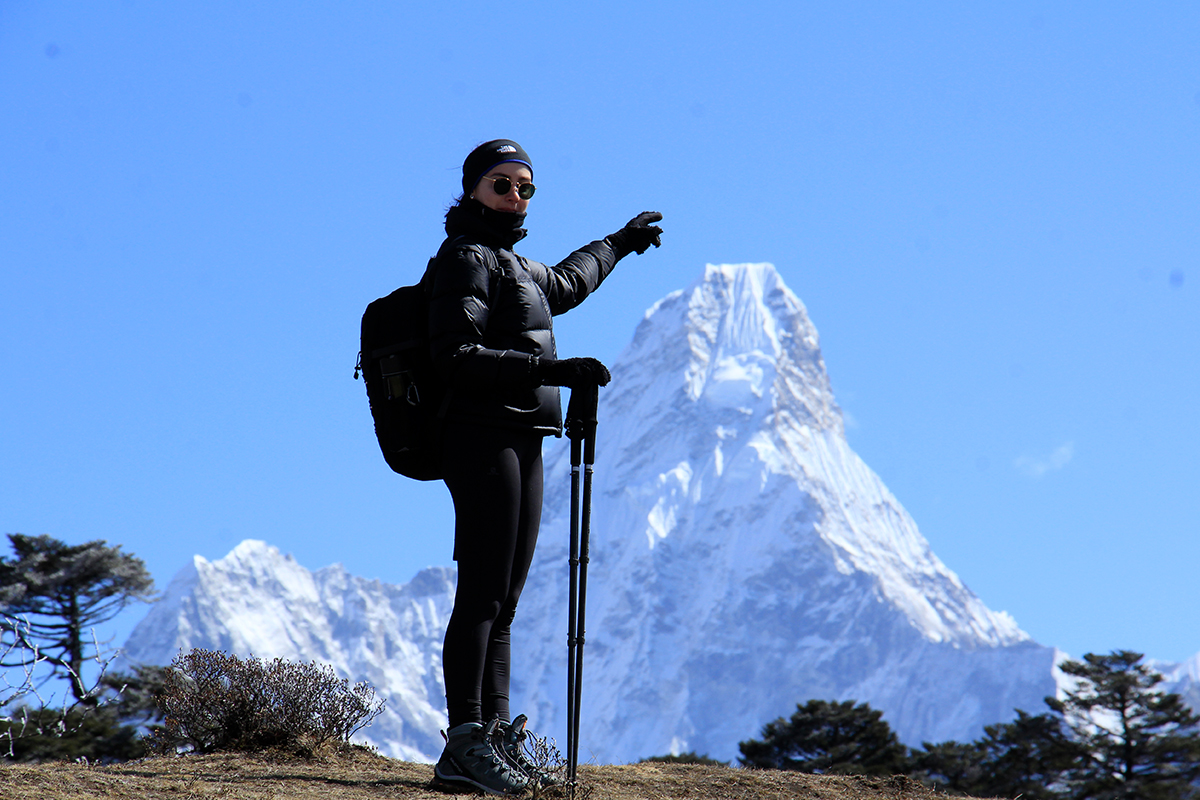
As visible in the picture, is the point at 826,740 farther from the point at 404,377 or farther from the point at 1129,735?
the point at 404,377

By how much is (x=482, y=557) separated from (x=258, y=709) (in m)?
2.64

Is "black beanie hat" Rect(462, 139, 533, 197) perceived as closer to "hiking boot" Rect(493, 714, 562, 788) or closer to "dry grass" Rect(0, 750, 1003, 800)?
"hiking boot" Rect(493, 714, 562, 788)

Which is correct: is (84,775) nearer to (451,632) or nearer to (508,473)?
(451,632)

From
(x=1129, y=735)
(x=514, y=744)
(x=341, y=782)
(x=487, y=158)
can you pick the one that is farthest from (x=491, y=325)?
(x=1129, y=735)

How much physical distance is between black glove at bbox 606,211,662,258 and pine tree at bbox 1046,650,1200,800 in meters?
42.4

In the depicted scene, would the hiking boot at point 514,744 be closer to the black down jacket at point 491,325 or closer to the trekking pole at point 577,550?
the trekking pole at point 577,550

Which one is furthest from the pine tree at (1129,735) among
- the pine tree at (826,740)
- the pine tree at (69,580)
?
the pine tree at (69,580)

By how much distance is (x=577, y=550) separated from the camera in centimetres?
644

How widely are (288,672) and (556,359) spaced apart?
3.24 meters

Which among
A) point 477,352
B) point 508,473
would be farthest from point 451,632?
point 477,352

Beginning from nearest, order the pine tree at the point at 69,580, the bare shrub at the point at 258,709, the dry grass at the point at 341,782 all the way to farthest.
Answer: the dry grass at the point at 341,782 < the bare shrub at the point at 258,709 < the pine tree at the point at 69,580

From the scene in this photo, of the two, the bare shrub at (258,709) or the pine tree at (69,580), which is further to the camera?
the pine tree at (69,580)

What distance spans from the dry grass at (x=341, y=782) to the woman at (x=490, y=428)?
390mm

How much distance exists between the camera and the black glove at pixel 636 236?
26.3 feet
